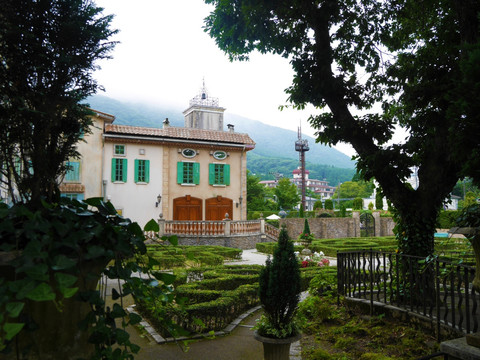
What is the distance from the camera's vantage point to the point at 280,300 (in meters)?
4.57

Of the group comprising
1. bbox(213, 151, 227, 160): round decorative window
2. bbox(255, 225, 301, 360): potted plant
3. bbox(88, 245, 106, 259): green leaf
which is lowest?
bbox(255, 225, 301, 360): potted plant

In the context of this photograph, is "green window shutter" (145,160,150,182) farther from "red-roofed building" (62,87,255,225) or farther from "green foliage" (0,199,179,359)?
"green foliage" (0,199,179,359)

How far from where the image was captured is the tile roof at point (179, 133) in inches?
916

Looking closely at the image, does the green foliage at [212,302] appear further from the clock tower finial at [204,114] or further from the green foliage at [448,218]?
the clock tower finial at [204,114]

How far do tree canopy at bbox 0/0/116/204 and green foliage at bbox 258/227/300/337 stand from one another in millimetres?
2896

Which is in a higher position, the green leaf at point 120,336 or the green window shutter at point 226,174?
the green window shutter at point 226,174

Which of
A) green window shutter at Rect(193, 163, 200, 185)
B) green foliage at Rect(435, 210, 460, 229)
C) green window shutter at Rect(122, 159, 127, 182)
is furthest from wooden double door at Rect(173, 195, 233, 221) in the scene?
green foliage at Rect(435, 210, 460, 229)

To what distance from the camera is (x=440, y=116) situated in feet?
18.2

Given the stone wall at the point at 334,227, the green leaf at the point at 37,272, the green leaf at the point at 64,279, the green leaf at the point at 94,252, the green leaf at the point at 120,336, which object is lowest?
the stone wall at the point at 334,227

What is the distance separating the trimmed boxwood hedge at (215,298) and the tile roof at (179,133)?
15333 millimetres

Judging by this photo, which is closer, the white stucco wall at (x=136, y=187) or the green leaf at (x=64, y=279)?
the green leaf at (x=64, y=279)

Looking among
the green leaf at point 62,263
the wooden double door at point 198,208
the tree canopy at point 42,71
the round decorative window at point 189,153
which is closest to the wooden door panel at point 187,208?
the wooden double door at point 198,208

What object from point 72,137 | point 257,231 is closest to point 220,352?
point 72,137

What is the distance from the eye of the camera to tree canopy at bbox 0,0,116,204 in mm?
2639
